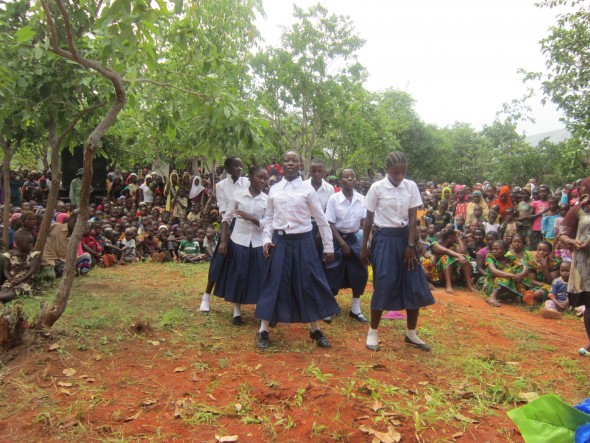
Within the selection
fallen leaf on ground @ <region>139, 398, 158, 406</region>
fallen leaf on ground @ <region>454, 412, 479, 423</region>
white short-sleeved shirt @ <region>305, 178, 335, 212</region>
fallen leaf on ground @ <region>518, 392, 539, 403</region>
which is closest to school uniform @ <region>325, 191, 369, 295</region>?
white short-sleeved shirt @ <region>305, 178, 335, 212</region>

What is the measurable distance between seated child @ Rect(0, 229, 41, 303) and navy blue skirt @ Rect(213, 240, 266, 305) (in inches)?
108

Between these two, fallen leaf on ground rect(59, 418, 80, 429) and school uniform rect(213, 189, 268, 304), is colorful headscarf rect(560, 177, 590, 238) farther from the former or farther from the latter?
fallen leaf on ground rect(59, 418, 80, 429)

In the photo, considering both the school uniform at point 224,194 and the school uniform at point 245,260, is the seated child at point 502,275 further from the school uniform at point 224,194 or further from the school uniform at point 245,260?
the school uniform at point 224,194

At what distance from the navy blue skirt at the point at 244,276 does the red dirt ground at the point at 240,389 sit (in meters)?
0.43

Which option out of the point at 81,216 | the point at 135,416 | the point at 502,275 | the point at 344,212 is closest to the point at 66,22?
the point at 81,216

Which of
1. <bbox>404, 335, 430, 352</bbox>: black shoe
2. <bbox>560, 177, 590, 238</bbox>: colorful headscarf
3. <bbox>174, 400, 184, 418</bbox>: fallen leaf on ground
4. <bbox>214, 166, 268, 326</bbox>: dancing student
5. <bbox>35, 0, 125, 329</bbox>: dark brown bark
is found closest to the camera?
<bbox>174, 400, 184, 418</bbox>: fallen leaf on ground

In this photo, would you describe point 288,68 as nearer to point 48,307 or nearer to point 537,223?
point 537,223

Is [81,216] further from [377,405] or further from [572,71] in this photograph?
[572,71]

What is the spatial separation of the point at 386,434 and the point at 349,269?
109 inches

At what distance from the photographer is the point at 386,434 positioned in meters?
2.81

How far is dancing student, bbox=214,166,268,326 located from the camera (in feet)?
16.5

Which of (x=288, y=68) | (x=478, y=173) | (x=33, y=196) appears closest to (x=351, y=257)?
(x=288, y=68)

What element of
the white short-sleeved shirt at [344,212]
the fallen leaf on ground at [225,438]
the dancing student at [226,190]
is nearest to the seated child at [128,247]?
the dancing student at [226,190]

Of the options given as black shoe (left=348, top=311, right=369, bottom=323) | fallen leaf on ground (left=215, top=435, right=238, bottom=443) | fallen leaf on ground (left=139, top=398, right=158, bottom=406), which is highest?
black shoe (left=348, top=311, right=369, bottom=323)
